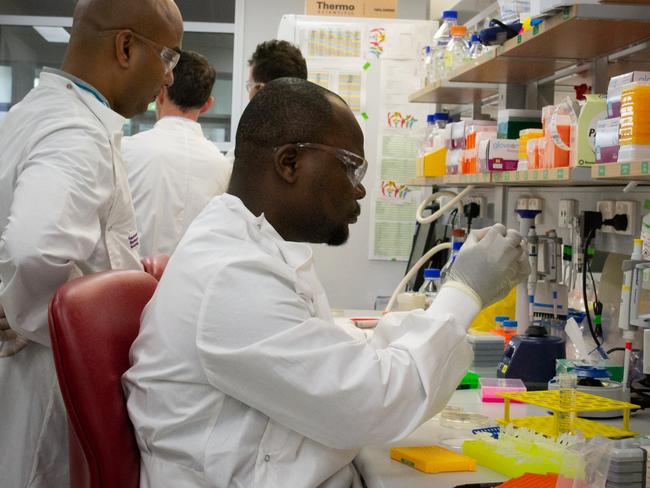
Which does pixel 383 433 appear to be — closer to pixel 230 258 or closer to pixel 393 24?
pixel 230 258

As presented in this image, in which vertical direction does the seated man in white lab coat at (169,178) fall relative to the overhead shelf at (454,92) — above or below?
below

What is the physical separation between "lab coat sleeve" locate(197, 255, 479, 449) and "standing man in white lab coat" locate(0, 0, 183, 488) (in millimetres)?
577

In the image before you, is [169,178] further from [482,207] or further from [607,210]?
[607,210]

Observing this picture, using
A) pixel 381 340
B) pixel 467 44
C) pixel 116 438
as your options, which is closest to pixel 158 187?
pixel 467 44

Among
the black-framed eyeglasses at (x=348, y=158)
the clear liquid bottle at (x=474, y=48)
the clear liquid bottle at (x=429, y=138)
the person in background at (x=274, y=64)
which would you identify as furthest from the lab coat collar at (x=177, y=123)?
the black-framed eyeglasses at (x=348, y=158)

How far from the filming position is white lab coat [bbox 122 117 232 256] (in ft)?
9.81

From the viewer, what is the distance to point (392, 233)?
4449 millimetres

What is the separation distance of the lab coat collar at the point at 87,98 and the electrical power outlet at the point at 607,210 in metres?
1.35

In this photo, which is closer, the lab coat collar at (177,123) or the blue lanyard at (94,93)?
the blue lanyard at (94,93)

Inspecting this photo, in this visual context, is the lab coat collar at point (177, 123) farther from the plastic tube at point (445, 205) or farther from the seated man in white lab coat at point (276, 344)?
the seated man in white lab coat at point (276, 344)

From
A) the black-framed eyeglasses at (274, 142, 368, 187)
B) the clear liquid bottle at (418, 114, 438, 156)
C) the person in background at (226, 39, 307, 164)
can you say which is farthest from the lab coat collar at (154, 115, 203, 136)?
the black-framed eyeglasses at (274, 142, 368, 187)

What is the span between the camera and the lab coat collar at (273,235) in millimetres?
1431

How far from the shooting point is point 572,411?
1.59 m

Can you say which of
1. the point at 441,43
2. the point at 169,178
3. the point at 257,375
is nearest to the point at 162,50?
the point at 169,178
